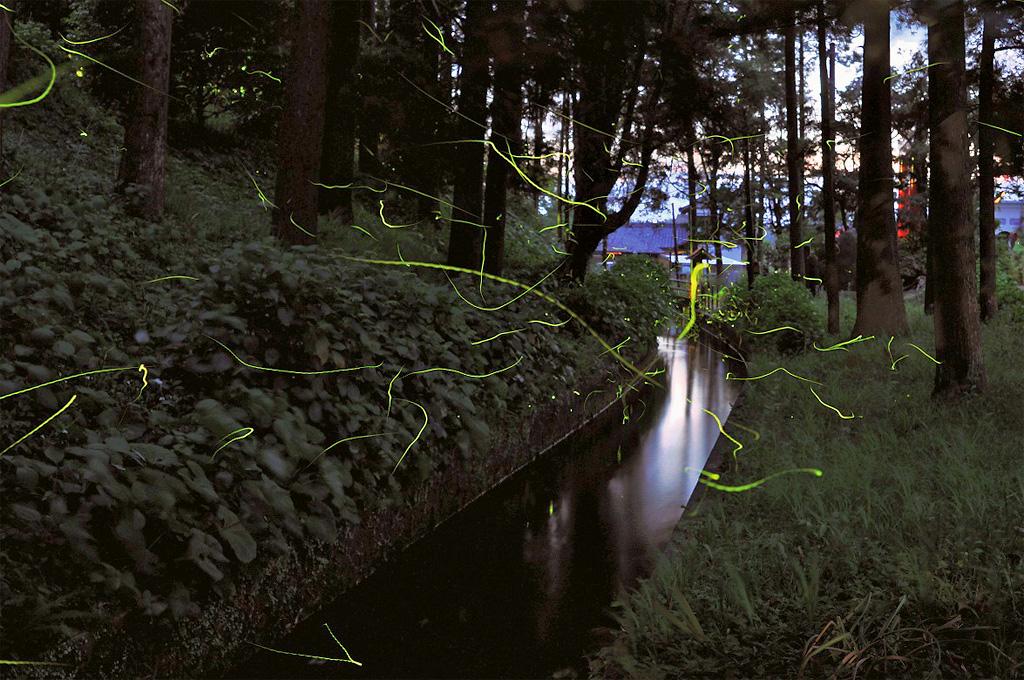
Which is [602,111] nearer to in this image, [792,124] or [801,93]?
[792,124]

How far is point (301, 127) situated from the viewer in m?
12.5

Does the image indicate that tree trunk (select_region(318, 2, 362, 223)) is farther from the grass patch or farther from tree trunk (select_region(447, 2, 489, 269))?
the grass patch

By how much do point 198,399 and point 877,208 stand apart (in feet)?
43.7

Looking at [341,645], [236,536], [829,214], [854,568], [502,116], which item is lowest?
Result: [341,645]

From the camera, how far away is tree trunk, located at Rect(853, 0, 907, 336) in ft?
48.5

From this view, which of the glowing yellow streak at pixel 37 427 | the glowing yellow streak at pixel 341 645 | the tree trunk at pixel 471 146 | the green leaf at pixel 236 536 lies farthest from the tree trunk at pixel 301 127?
the green leaf at pixel 236 536

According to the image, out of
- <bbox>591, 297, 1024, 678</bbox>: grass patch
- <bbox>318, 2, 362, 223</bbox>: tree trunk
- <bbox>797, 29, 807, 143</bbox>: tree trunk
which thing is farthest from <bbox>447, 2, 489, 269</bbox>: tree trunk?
<bbox>797, 29, 807, 143</bbox>: tree trunk

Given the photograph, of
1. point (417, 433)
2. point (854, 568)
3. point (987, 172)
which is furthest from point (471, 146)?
point (854, 568)

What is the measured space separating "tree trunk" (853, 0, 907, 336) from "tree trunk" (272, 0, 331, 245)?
9.75 meters

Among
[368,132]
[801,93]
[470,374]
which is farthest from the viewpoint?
[801,93]

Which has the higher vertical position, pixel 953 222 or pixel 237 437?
pixel 953 222

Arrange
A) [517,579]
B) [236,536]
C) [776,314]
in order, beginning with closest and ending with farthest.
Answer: [236,536]
[517,579]
[776,314]

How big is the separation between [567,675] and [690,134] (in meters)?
13.8

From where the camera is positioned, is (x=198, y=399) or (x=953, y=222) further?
(x=953, y=222)
